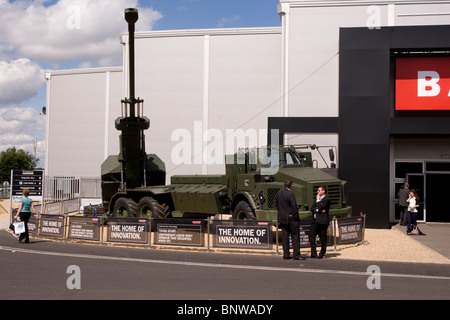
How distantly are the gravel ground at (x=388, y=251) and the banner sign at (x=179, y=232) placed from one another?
9.10 feet

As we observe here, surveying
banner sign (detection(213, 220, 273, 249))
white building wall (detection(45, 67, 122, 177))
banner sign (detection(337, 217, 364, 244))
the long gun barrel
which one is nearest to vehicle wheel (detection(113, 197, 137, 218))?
the long gun barrel

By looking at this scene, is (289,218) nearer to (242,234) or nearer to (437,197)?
(242,234)

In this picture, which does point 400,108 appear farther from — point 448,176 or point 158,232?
point 158,232

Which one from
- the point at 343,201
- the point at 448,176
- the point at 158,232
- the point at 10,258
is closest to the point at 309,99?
the point at 448,176

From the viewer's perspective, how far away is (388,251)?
1367 cm

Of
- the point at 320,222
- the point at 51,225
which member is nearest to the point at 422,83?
the point at 320,222

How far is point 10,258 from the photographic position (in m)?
11.9

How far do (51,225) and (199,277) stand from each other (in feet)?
26.6

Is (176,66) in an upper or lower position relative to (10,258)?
upper

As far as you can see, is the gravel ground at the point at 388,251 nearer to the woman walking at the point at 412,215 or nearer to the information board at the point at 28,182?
the woman walking at the point at 412,215

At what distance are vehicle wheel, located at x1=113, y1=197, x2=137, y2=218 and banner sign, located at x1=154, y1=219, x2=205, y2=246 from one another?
4.27 meters

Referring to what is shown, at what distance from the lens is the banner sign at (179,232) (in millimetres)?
13508

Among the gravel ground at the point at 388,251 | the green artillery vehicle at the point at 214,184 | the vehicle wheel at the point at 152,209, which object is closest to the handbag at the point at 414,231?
the gravel ground at the point at 388,251
